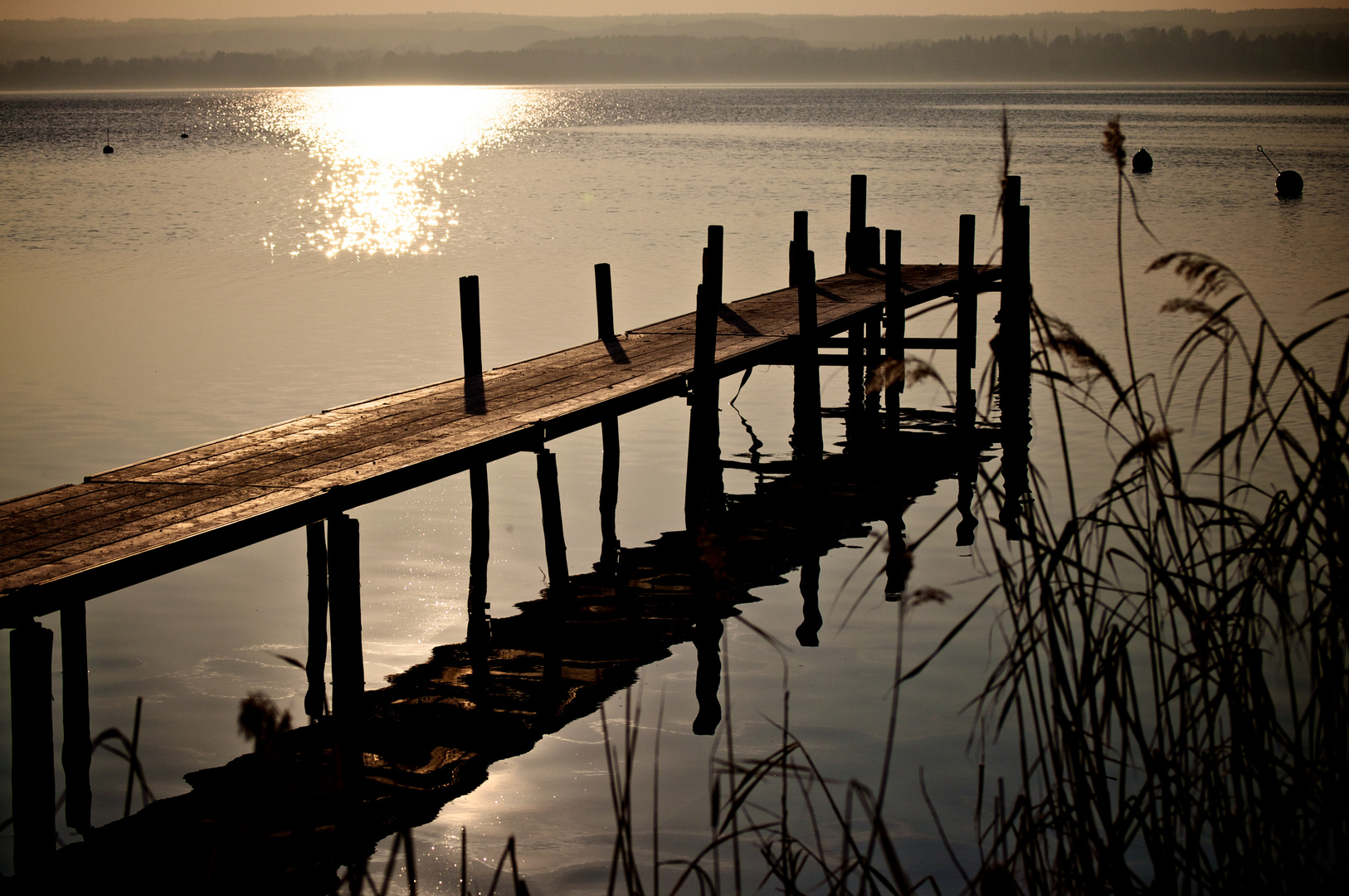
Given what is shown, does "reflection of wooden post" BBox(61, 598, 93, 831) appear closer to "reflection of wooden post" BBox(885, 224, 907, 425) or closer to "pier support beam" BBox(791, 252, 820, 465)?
"pier support beam" BBox(791, 252, 820, 465)

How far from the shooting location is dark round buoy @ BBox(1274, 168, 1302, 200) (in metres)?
37.3

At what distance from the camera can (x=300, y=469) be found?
710cm

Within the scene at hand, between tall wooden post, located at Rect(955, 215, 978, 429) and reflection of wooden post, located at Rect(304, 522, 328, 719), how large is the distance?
780 cm

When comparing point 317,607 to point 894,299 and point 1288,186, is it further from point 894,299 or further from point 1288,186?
point 1288,186

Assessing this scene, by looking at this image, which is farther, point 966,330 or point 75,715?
point 966,330

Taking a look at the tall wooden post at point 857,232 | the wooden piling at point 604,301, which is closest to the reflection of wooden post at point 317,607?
the wooden piling at point 604,301

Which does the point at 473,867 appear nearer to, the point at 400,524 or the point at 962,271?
the point at 400,524

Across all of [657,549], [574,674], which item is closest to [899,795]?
[574,674]

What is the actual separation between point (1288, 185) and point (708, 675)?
35.5 m

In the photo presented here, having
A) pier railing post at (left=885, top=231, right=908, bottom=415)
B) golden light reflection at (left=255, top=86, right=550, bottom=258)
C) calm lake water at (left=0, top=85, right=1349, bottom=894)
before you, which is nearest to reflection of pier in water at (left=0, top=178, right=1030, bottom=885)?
calm lake water at (left=0, top=85, right=1349, bottom=894)

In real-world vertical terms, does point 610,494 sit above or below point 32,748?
below

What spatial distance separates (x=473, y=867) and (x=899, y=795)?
2.13 m

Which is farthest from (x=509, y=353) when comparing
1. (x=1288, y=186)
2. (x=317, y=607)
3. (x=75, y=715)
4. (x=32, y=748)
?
(x=1288, y=186)

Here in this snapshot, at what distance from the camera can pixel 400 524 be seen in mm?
10734
